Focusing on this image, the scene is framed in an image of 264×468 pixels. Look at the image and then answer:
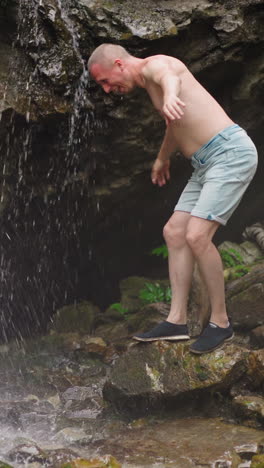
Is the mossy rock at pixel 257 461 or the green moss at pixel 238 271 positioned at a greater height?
the green moss at pixel 238 271

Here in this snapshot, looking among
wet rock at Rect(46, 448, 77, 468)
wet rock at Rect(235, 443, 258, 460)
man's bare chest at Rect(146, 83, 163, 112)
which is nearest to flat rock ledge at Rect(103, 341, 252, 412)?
A: wet rock at Rect(235, 443, 258, 460)

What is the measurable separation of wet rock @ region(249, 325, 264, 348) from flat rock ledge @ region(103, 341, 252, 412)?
1.04 m

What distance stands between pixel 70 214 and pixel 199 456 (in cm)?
380

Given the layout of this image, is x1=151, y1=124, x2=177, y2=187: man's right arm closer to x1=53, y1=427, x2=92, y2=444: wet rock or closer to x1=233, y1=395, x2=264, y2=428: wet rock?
x1=233, y1=395, x2=264, y2=428: wet rock

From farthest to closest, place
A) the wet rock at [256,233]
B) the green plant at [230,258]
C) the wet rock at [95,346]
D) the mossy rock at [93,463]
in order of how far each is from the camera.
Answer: the wet rock at [256,233], the green plant at [230,258], the wet rock at [95,346], the mossy rock at [93,463]

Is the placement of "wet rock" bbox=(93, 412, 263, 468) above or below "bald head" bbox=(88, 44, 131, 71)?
below

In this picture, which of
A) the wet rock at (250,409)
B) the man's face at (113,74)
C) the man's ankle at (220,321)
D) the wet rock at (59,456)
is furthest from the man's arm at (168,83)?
the wet rock at (59,456)

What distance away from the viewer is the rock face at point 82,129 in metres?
6.16

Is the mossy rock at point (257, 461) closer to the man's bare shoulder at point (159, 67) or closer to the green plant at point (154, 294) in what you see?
the man's bare shoulder at point (159, 67)

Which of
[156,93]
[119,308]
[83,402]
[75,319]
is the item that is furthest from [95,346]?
[156,93]

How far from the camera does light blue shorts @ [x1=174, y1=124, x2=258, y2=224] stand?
16.7ft

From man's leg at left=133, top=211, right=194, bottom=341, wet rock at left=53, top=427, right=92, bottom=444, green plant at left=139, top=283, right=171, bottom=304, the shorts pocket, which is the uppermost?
the shorts pocket

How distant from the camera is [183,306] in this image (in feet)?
17.9

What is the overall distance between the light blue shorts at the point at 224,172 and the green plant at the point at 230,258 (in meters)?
3.27
